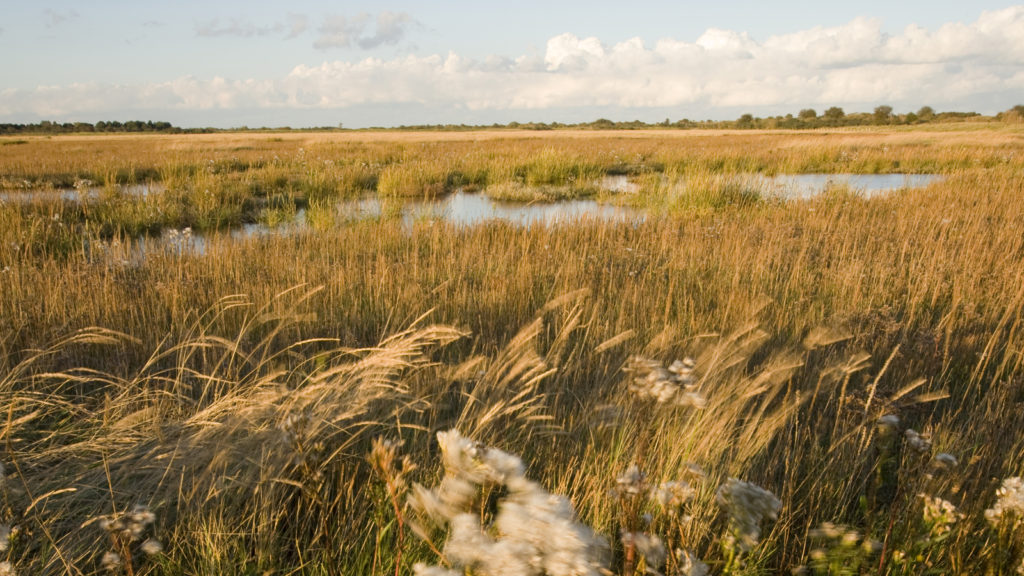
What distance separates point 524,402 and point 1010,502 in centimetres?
141

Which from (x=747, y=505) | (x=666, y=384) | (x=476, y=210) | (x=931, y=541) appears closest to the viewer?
(x=747, y=505)

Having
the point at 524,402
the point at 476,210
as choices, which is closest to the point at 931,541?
the point at 524,402

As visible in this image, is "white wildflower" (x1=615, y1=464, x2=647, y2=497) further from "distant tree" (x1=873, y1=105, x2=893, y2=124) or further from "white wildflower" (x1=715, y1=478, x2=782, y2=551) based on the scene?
"distant tree" (x1=873, y1=105, x2=893, y2=124)

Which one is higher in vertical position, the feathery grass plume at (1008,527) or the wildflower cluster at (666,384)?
the wildflower cluster at (666,384)

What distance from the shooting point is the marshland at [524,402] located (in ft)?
4.53

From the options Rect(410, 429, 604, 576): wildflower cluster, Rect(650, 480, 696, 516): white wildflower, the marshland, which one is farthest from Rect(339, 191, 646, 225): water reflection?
Rect(410, 429, 604, 576): wildflower cluster

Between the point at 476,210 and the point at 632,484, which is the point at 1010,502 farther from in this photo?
the point at 476,210

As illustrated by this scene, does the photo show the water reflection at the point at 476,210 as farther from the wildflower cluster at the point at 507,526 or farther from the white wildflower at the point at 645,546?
the wildflower cluster at the point at 507,526

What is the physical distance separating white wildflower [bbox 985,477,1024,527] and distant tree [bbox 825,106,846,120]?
7712 centimetres

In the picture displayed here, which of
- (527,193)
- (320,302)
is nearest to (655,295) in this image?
(320,302)

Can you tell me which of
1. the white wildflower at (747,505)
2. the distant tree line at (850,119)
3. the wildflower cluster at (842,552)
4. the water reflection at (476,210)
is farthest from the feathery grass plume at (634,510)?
A: the distant tree line at (850,119)

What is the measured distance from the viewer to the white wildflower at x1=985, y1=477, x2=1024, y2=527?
132cm

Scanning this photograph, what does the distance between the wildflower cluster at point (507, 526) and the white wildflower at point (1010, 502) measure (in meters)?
1.07

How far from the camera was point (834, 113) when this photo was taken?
6862cm
